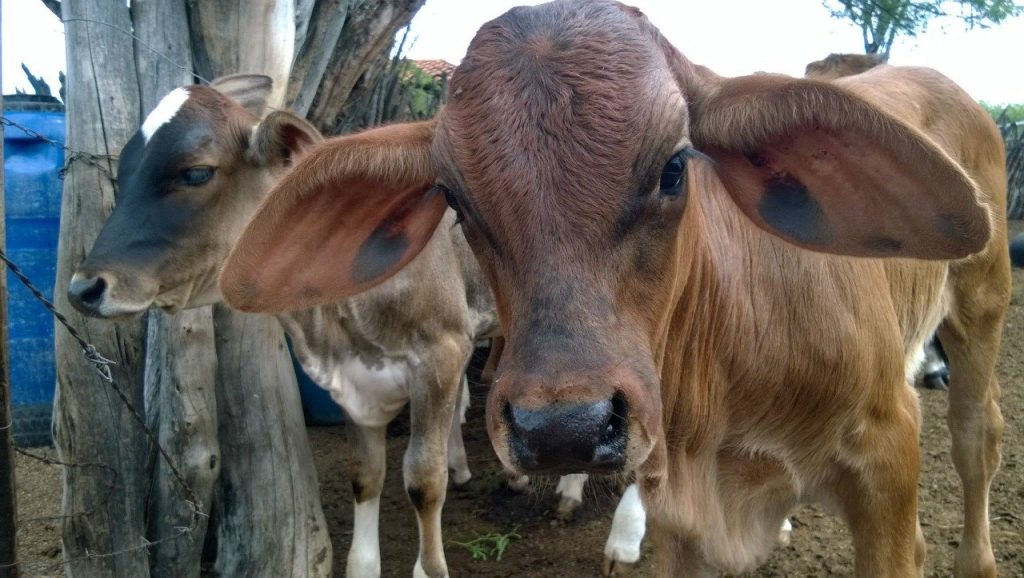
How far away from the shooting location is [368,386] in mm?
4645

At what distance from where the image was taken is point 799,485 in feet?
9.36

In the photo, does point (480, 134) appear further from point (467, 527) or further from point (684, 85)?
point (467, 527)

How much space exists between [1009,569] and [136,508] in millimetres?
4148

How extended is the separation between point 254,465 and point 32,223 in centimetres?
200

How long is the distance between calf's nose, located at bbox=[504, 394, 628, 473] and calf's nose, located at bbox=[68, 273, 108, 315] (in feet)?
7.85

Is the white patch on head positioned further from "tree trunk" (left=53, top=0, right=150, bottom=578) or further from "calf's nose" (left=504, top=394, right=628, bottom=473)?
"calf's nose" (left=504, top=394, right=628, bottom=473)

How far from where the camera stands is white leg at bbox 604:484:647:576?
4.71m

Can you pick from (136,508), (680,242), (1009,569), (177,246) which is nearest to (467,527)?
(136,508)

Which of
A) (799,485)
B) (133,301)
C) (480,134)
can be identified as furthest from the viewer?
(133,301)

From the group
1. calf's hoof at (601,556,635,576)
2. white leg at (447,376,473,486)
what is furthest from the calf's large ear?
white leg at (447,376,473,486)

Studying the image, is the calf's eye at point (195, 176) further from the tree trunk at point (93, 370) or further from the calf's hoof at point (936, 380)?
the calf's hoof at point (936, 380)

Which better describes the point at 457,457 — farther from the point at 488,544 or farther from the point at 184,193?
the point at 184,193

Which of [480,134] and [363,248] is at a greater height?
[480,134]

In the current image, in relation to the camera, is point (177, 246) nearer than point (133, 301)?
No
